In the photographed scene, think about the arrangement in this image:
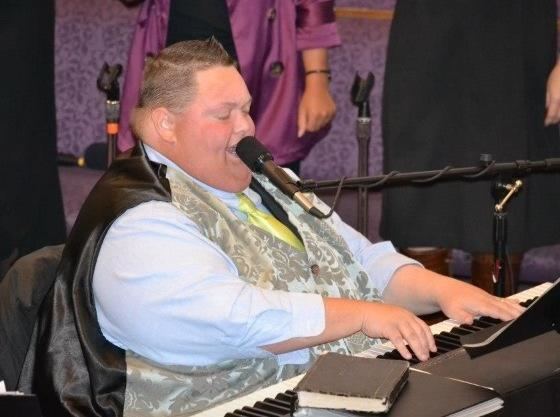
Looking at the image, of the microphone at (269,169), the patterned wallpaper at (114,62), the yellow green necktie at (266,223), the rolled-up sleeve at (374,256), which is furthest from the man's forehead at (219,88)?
the patterned wallpaper at (114,62)

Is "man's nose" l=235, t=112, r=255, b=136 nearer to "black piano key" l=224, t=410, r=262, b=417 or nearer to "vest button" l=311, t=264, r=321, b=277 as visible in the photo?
"vest button" l=311, t=264, r=321, b=277

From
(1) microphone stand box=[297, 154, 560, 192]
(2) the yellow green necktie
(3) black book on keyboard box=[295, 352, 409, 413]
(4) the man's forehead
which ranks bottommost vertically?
(3) black book on keyboard box=[295, 352, 409, 413]

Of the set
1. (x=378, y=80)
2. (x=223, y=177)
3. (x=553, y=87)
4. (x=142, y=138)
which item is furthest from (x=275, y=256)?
(x=378, y=80)

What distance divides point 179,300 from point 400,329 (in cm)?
47

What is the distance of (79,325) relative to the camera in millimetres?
2721

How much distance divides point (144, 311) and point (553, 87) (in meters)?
2.30

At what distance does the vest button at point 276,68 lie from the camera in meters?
4.57

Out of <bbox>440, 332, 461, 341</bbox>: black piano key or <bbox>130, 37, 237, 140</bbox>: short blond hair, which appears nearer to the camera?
<bbox>440, 332, 461, 341</bbox>: black piano key

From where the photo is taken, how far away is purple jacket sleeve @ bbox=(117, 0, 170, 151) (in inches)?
177

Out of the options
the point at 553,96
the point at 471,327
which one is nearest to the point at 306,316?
the point at 471,327

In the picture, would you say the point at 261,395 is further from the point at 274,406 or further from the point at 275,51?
the point at 275,51

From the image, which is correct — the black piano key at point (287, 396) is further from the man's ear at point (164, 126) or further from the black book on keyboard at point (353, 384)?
the man's ear at point (164, 126)

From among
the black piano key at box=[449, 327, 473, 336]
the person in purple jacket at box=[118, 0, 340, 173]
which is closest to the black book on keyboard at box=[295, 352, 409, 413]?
the black piano key at box=[449, 327, 473, 336]

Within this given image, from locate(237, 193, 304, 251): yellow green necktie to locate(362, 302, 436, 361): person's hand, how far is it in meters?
0.44
